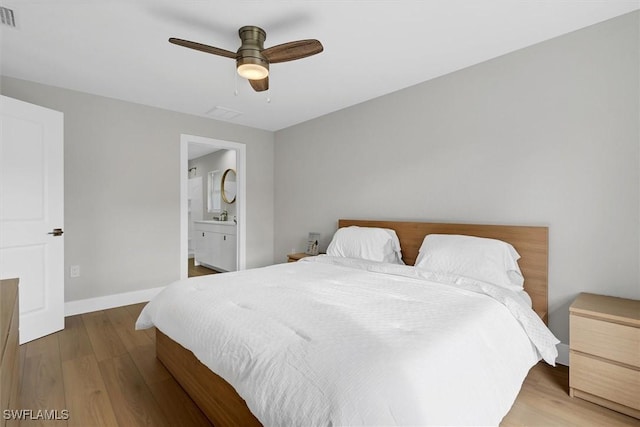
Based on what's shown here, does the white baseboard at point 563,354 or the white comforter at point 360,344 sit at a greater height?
the white comforter at point 360,344

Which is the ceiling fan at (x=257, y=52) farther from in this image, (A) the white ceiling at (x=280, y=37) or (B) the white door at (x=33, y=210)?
(B) the white door at (x=33, y=210)

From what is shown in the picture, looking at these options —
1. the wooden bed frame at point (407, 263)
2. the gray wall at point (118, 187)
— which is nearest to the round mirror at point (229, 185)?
the gray wall at point (118, 187)

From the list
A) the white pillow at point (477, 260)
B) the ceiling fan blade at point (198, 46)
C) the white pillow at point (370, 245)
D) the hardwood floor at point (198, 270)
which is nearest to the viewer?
the ceiling fan blade at point (198, 46)

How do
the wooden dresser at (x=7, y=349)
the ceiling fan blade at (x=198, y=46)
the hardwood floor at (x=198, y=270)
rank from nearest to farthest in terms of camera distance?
the wooden dresser at (x=7, y=349) < the ceiling fan blade at (x=198, y=46) < the hardwood floor at (x=198, y=270)

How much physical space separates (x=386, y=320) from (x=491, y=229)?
1.52 m

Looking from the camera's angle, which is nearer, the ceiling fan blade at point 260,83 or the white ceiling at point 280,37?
the white ceiling at point 280,37

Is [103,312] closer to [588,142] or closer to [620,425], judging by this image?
[620,425]

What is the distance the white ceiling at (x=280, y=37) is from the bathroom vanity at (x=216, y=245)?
240 cm

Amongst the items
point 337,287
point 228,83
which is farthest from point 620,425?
point 228,83

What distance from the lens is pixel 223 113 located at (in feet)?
12.7

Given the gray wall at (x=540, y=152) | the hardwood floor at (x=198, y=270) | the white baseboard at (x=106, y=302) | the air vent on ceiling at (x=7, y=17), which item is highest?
the air vent on ceiling at (x=7, y=17)

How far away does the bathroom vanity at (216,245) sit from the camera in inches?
190

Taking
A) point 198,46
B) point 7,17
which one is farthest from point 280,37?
point 7,17

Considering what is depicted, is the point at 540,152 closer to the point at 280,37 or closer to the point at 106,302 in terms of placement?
the point at 280,37
